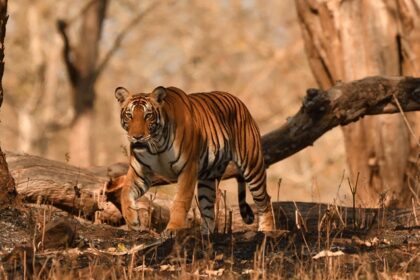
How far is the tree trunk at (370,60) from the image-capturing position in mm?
13102

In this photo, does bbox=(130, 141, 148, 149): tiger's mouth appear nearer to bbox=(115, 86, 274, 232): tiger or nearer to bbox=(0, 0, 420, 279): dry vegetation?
bbox=(115, 86, 274, 232): tiger

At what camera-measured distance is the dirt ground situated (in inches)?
240

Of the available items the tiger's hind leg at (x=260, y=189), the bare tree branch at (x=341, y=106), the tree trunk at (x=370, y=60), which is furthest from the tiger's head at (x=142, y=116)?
the tree trunk at (x=370, y=60)

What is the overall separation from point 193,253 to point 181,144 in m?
1.96

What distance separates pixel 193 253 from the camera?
649cm

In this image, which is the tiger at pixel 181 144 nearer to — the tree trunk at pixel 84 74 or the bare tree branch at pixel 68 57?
the bare tree branch at pixel 68 57

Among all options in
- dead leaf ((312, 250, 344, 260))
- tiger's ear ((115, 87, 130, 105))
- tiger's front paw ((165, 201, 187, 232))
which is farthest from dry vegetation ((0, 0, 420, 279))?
tiger's ear ((115, 87, 130, 105))

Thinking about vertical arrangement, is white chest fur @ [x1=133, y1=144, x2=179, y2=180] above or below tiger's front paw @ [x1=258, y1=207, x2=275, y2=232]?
above

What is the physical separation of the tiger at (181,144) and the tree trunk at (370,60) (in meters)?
4.03

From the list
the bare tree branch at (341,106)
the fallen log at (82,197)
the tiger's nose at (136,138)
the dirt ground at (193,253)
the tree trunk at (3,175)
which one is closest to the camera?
the dirt ground at (193,253)

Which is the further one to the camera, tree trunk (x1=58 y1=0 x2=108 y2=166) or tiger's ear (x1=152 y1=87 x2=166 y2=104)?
tree trunk (x1=58 y1=0 x2=108 y2=166)

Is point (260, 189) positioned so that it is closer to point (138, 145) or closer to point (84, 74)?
point (138, 145)

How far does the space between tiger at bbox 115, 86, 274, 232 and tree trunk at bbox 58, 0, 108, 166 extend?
487 inches

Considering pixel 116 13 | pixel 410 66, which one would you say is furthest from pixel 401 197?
pixel 116 13
